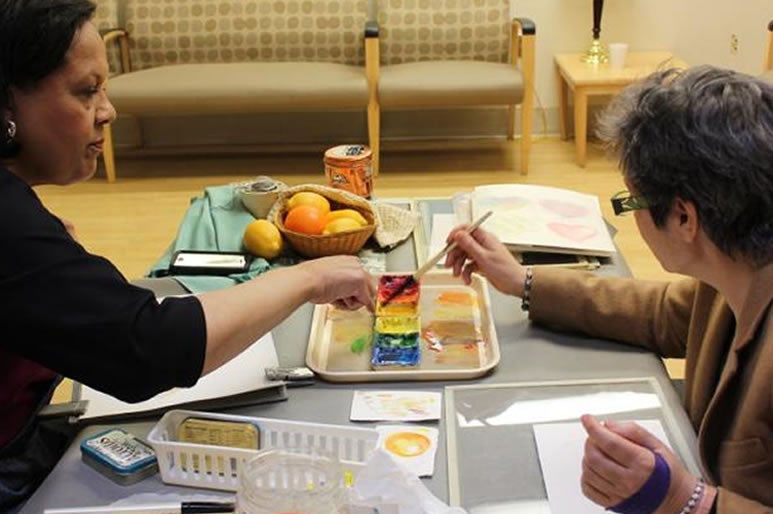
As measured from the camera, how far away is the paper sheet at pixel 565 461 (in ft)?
3.61

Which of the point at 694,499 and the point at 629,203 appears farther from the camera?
the point at 629,203

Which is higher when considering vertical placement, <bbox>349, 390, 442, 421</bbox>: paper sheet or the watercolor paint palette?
the watercolor paint palette

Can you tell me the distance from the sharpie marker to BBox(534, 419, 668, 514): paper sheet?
0.39 metres

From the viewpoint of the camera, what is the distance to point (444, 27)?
4.46 m

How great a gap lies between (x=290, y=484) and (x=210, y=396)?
34 centimetres

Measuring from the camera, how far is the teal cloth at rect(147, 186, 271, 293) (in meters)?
1.70

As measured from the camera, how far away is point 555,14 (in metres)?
4.62

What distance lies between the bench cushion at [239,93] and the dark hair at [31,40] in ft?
9.67

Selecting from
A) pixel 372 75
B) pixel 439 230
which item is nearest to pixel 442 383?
pixel 439 230

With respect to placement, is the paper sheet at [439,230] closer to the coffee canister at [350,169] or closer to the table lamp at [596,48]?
the coffee canister at [350,169]

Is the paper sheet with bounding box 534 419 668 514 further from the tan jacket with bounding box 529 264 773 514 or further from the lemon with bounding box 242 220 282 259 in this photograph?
the lemon with bounding box 242 220 282 259

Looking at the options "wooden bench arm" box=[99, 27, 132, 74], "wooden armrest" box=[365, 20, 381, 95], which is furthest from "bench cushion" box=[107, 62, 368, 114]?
"wooden bench arm" box=[99, 27, 132, 74]

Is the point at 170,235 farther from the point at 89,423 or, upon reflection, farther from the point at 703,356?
the point at 703,356

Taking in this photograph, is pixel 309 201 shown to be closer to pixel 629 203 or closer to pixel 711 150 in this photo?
pixel 629 203
